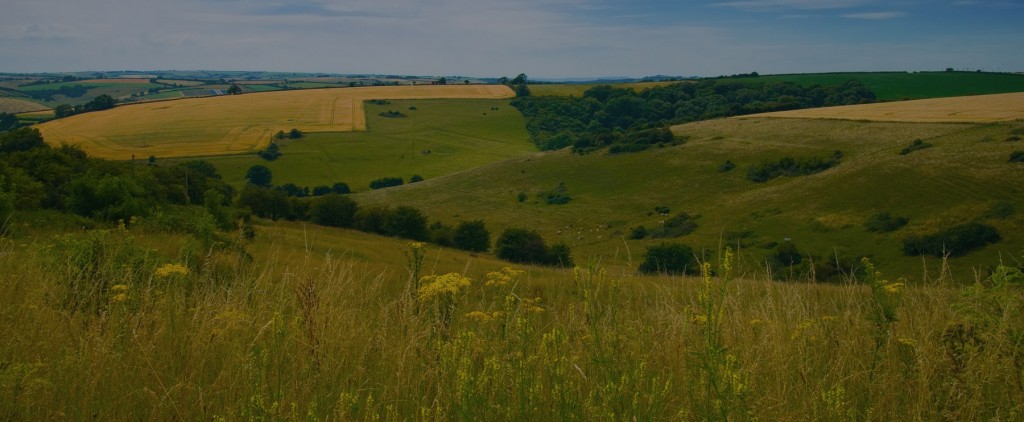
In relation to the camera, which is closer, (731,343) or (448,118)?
(731,343)

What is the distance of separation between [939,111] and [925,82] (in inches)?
2571

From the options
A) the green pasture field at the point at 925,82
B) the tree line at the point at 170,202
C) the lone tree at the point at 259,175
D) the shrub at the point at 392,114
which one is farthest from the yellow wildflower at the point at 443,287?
the green pasture field at the point at 925,82

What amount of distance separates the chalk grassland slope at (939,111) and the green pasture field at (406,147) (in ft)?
177

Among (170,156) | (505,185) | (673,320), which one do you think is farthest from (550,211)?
(673,320)

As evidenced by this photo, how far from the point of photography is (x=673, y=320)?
14.8 ft

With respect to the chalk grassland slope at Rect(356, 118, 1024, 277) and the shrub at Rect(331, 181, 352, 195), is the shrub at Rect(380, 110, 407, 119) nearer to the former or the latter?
the shrub at Rect(331, 181, 352, 195)

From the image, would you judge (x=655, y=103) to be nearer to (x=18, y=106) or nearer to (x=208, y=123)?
(x=208, y=123)

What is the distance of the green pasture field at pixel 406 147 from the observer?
10251 centimetres

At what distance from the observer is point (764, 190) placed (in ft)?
238

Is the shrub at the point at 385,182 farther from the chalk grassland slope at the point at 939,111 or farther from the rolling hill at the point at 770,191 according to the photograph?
the chalk grassland slope at the point at 939,111

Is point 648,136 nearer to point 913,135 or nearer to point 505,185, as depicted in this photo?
point 505,185

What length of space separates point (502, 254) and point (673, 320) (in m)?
48.6

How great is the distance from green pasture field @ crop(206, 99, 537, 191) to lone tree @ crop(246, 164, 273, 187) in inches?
45.7

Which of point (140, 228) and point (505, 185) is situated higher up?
point (140, 228)
